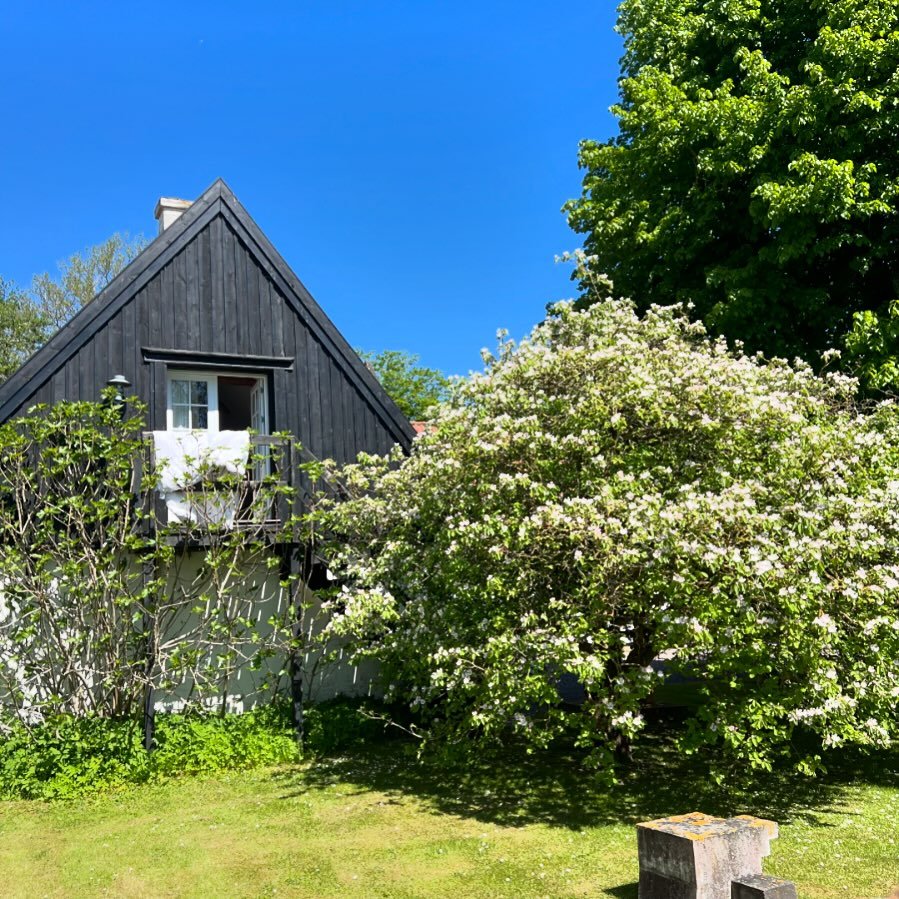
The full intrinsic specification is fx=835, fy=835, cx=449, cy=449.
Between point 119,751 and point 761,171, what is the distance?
12802mm

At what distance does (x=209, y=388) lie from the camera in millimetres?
12484

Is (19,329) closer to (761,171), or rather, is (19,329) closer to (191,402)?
(191,402)

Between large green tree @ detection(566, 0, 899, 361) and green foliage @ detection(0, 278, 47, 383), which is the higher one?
green foliage @ detection(0, 278, 47, 383)

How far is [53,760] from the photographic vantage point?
9.67 metres

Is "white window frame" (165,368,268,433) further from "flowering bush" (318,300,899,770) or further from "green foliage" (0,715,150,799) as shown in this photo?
"green foliage" (0,715,150,799)

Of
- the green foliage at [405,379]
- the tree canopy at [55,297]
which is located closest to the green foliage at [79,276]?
the tree canopy at [55,297]

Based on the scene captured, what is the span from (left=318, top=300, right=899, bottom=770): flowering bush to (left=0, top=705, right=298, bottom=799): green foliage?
1921 millimetres

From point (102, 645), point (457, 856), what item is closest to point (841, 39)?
point (457, 856)

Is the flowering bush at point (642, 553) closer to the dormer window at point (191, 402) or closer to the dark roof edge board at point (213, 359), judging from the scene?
the dark roof edge board at point (213, 359)

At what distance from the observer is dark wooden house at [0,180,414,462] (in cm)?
1137

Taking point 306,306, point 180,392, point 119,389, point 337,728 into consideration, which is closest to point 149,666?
point 337,728

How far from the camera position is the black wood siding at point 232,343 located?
1152 cm

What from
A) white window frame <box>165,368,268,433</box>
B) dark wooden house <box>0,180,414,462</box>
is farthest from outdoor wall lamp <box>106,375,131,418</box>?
white window frame <box>165,368,268,433</box>

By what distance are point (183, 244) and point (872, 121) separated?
1065 cm
